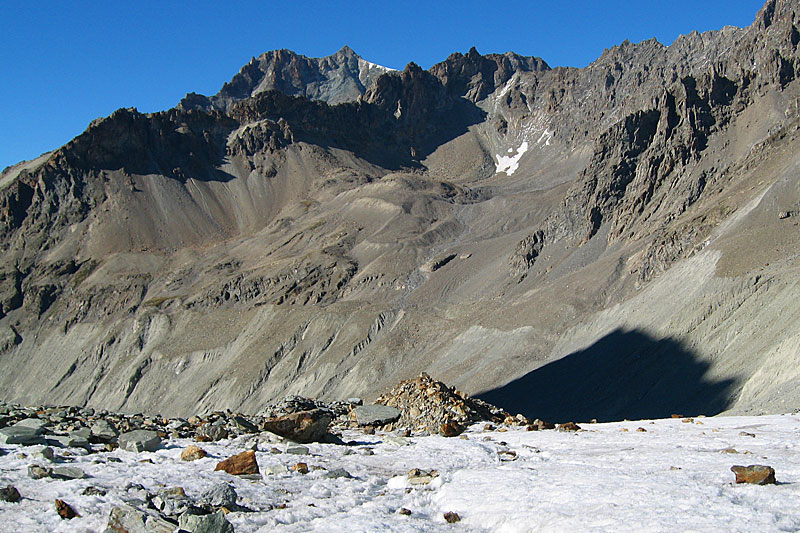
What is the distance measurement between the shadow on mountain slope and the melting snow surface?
113482mm

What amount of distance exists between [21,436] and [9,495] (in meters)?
3.75

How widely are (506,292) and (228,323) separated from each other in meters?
34.8

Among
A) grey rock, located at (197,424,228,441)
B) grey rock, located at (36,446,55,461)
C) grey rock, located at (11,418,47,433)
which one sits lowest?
grey rock, located at (36,446,55,461)

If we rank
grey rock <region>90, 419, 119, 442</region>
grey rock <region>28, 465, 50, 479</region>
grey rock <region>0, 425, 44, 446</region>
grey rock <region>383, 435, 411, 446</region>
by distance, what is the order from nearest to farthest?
grey rock <region>28, 465, 50, 479</region> < grey rock <region>0, 425, 44, 446</region> < grey rock <region>90, 419, 119, 442</region> < grey rock <region>383, 435, 411, 446</region>

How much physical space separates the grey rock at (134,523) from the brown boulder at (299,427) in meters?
5.22

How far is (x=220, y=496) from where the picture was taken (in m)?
9.51

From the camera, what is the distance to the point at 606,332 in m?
50.2

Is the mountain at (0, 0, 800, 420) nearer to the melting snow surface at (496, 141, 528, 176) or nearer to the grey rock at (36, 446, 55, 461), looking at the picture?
the melting snow surface at (496, 141, 528, 176)

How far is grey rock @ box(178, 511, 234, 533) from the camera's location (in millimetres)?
8336

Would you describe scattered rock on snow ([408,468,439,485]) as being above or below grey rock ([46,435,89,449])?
above

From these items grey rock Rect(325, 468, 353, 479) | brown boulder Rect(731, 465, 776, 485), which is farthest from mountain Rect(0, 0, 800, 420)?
grey rock Rect(325, 468, 353, 479)

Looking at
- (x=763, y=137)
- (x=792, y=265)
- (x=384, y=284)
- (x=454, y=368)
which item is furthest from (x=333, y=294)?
(x=792, y=265)

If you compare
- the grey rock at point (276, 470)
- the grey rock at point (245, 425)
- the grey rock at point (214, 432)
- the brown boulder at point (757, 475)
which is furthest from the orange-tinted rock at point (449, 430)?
the brown boulder at point (757, 475)

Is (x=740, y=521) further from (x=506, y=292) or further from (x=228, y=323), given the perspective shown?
(x=228, y=323)
